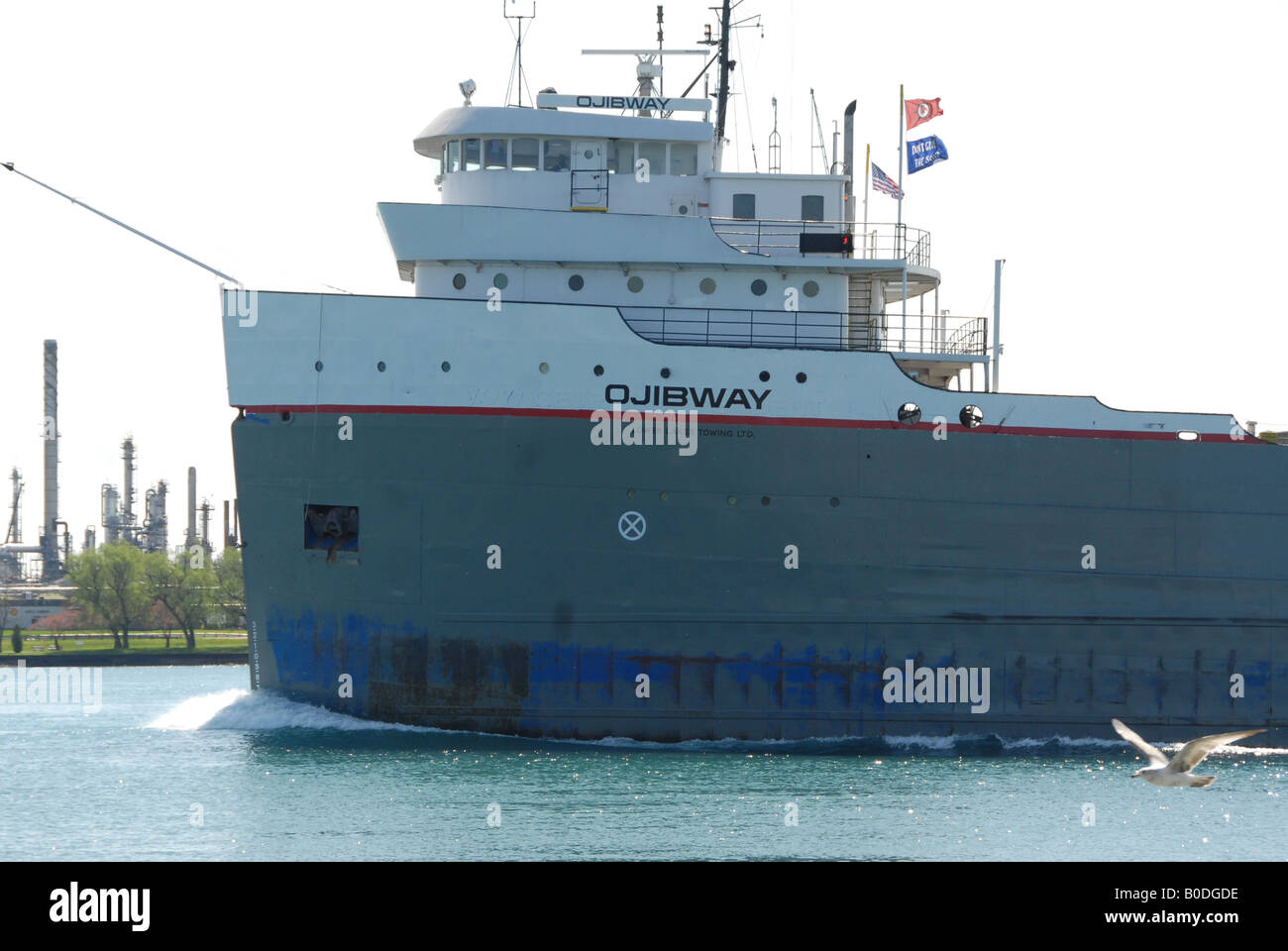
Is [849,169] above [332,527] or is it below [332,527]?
above

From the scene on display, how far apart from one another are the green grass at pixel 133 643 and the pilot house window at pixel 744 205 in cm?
5133

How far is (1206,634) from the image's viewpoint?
2402cm

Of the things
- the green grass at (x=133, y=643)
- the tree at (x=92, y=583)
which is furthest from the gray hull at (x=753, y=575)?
the tree at (x=92, y=583)

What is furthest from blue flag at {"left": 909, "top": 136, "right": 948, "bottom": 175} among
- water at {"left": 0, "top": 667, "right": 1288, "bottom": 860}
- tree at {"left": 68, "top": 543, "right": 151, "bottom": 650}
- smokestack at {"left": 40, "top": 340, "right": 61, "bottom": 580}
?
smokestack at {"left": 40, "top": 340, "right": 61, "bottom": 580}

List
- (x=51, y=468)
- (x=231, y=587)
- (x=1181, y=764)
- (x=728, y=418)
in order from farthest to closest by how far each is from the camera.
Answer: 1. (x=51, y=468)
2. (x=231, y=587)
3. (x=728, y=418)
4. (x=1181, y=764)

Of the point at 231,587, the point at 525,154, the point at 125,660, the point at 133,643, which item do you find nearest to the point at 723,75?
the point at 525,154

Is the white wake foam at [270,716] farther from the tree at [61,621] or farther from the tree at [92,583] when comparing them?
the tree at [61,621]

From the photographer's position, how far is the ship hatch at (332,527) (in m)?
23.3

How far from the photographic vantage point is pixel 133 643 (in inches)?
3000

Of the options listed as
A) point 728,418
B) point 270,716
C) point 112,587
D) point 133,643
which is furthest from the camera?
point 112,587

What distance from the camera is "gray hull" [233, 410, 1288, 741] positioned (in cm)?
2305

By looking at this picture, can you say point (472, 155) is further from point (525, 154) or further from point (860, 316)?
point (860, 316)

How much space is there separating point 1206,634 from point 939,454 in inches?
211

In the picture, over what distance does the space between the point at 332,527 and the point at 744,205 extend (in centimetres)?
880
